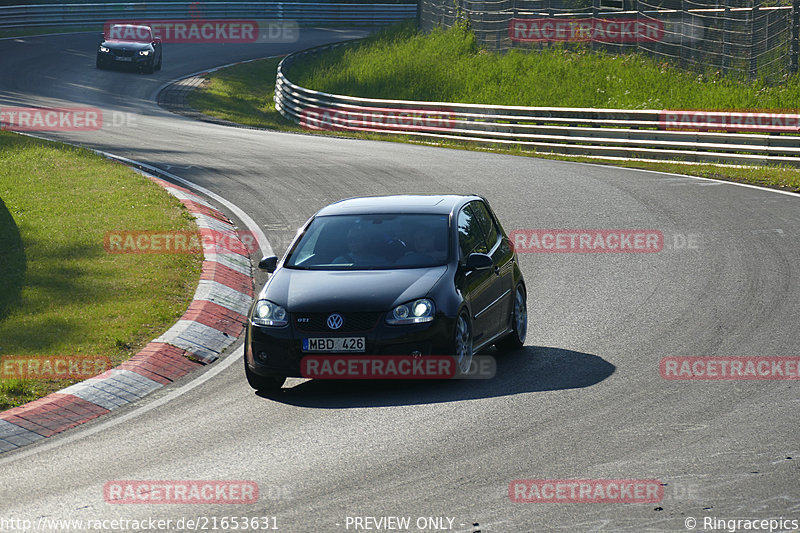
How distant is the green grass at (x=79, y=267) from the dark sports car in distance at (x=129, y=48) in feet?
83.5

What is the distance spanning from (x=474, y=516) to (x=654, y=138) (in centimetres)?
2048

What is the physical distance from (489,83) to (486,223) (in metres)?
26.3

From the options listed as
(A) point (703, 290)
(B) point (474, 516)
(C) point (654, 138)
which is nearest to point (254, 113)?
(C) point (654, 138)

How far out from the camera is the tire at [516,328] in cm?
1102

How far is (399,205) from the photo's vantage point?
10992mm

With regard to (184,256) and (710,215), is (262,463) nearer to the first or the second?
(184,256)

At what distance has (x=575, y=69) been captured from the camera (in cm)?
3494

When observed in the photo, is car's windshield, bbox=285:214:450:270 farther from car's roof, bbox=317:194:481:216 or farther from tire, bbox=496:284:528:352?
tire, bbox=496:284:528:352

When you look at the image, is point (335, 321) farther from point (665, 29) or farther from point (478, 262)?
point (665, 29)
